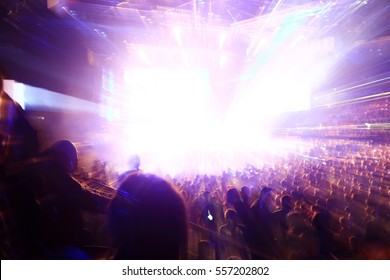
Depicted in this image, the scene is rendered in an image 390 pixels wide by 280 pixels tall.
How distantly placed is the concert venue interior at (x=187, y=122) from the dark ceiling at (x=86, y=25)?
0.02 metres

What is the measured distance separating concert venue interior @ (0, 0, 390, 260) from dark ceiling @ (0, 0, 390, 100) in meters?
0.02

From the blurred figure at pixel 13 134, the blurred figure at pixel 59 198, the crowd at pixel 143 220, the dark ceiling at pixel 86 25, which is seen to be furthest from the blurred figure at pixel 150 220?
the dark ceiling at pixel 86 25

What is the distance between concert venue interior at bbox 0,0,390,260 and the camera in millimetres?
1216

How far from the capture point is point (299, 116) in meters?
9.30

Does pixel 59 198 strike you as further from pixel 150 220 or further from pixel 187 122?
pixel 187 122

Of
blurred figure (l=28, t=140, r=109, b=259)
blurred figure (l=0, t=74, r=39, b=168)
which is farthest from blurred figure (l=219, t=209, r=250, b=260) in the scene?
blurred figure (l=0, t=74, r=39, b=168)

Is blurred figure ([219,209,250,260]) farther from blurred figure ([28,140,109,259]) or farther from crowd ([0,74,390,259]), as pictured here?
blurred figure ([28,140,109,259])

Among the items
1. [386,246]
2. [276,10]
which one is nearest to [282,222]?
[386,246]

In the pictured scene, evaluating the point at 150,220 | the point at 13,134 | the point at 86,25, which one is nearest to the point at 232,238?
the point at 150,220

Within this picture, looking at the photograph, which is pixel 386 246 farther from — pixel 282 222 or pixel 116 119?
pixel 116 119

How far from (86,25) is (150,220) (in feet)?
10.4

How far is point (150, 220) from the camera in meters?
0.95

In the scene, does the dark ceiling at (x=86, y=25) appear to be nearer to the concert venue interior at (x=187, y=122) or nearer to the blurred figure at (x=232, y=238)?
the concert venue interior at (x=187, y=122)

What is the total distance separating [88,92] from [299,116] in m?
7.33
